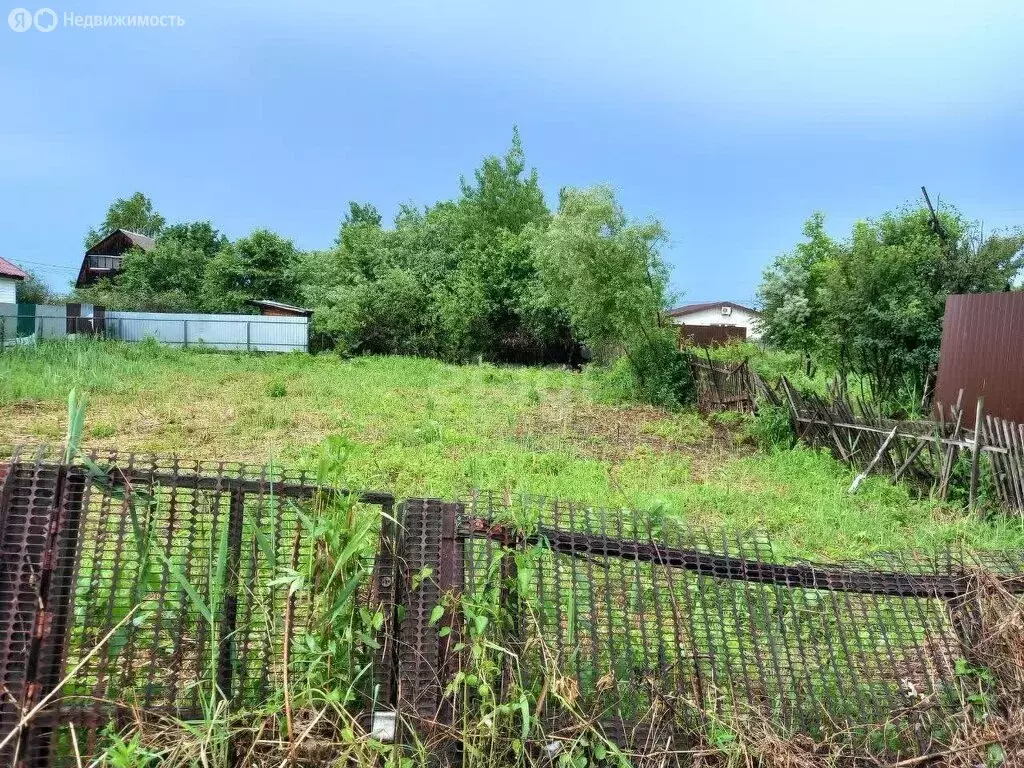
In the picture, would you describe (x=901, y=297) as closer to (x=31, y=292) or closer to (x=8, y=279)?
(x=8, y=279)

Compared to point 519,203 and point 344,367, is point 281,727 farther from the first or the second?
point 519,203

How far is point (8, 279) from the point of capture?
28109mm

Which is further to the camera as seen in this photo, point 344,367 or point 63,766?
point 344,367

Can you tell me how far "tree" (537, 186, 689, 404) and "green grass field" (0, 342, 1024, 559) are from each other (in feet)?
5.35

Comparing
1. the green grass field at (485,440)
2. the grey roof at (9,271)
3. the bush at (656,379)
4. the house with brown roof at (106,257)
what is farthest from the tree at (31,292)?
the bush at (656,379)

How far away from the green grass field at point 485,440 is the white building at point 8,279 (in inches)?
473

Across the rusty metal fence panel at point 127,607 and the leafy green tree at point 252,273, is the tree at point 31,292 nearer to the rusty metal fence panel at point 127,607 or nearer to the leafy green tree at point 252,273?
the leafy green tree at point 252,273

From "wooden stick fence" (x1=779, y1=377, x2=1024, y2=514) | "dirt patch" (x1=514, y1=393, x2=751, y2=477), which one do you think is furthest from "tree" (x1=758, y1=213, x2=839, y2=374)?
"wooden stick fence" (x1=779, y1=377, x2=1024, y2=514)

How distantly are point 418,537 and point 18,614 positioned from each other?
1226 mm

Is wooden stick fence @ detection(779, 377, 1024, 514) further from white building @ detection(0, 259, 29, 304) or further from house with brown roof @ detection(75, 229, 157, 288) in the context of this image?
house with brown roof @ detection(75, 229, 157, 288)

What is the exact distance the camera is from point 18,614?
2199 millimetres

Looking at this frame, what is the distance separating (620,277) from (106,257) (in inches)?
1558

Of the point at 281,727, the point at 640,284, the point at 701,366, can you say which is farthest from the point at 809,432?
the point at 281,727

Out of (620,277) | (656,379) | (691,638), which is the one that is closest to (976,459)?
(691,638)
